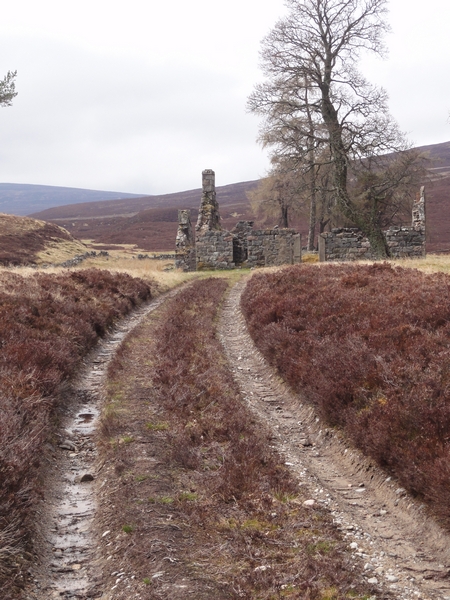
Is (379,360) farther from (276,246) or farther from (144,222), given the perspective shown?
(144,222)

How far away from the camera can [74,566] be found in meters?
4.49

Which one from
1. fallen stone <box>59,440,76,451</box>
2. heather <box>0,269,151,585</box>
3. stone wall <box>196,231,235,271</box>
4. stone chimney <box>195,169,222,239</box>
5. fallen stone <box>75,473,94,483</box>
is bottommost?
fallen stone <box>75,473,94,483</box>

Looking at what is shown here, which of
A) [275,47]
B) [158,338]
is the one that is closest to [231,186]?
[275,47]

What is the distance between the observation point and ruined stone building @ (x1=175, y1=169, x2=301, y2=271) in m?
31.2

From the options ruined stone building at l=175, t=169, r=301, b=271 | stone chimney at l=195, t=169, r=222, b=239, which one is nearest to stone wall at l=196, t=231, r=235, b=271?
ruined stone building at l=175, t=169, r=301, b=271

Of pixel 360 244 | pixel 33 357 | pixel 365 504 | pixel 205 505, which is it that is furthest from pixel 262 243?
pixel 205 505

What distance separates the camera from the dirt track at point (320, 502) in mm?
4156

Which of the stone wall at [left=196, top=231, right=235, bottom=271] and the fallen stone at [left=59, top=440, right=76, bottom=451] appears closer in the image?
the fallen stone at [left=59, top=440, right=76, bottom=451]

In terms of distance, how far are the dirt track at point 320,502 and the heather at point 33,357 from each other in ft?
1.26

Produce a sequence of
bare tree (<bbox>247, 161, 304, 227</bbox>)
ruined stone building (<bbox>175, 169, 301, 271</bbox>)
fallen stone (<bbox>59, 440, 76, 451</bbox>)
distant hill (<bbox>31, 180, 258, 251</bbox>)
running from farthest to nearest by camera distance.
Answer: distant hill (<bbox>31, 180, 258, 251</bbox>), bare tree (<bbox>247, 161, 304, 227</bbox>), ruined stone building (<bbox>175, 169, 301, 271</bbox>), fallen stone (<bbox>59, 440, 76, 451</bbox>)

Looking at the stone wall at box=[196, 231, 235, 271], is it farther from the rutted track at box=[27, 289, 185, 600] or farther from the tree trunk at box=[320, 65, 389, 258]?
the rutted track at box=[27, 289, 185, 600]

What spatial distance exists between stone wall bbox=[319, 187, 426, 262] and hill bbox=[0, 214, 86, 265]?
23407mm

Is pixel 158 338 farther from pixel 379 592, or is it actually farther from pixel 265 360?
pixel 379 592

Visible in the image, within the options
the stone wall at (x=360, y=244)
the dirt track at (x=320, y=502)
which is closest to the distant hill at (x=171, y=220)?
the stone wall at (x=360, y=244)
